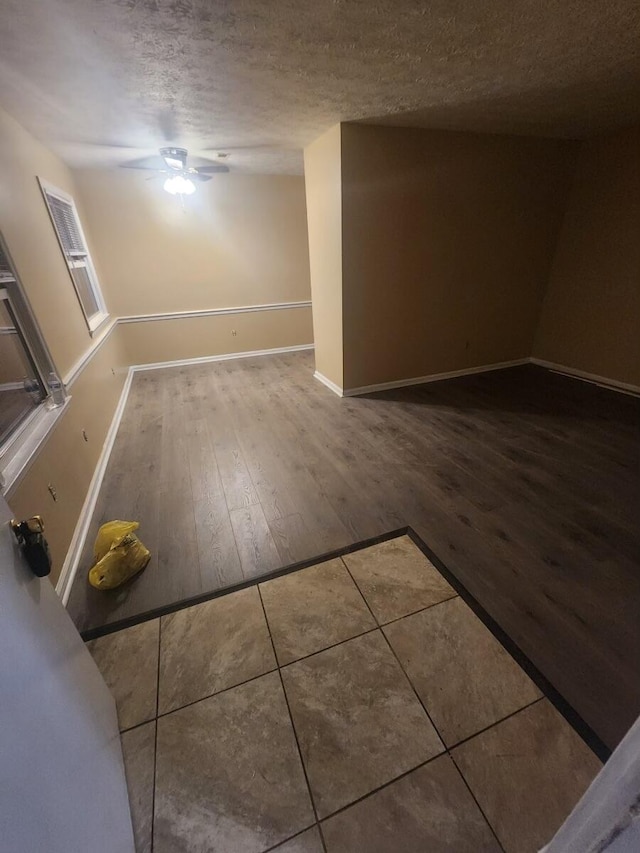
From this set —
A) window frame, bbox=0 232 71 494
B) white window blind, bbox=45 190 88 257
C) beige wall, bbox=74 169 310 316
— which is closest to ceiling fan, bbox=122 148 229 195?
beige wall, bbox=74 169 310 316

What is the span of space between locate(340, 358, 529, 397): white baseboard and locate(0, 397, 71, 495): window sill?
8.30 ft

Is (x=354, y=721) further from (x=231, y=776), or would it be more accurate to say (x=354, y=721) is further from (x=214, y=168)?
(x=214, y=168)

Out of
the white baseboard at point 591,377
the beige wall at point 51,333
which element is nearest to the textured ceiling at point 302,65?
the beige wall at point 51,333

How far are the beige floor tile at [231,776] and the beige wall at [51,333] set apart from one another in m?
0.99

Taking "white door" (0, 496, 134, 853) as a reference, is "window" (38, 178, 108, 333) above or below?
above

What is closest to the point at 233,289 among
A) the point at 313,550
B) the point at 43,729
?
the point at 313,550

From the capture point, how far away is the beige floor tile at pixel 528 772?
934 mm

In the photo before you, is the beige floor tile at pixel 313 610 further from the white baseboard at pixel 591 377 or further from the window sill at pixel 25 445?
the white baseboard at pixel 591 377

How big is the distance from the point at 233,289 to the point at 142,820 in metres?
5.07

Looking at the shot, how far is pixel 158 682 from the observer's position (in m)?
1.28

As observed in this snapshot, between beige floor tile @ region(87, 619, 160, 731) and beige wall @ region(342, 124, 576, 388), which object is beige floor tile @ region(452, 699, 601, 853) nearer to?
beige floor tile @ region(87, 619, 160, 731)

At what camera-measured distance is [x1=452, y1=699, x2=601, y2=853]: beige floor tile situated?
934 millimetres

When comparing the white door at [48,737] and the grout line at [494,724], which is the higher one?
the white door at [48,737]

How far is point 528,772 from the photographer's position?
1026 millimetres
